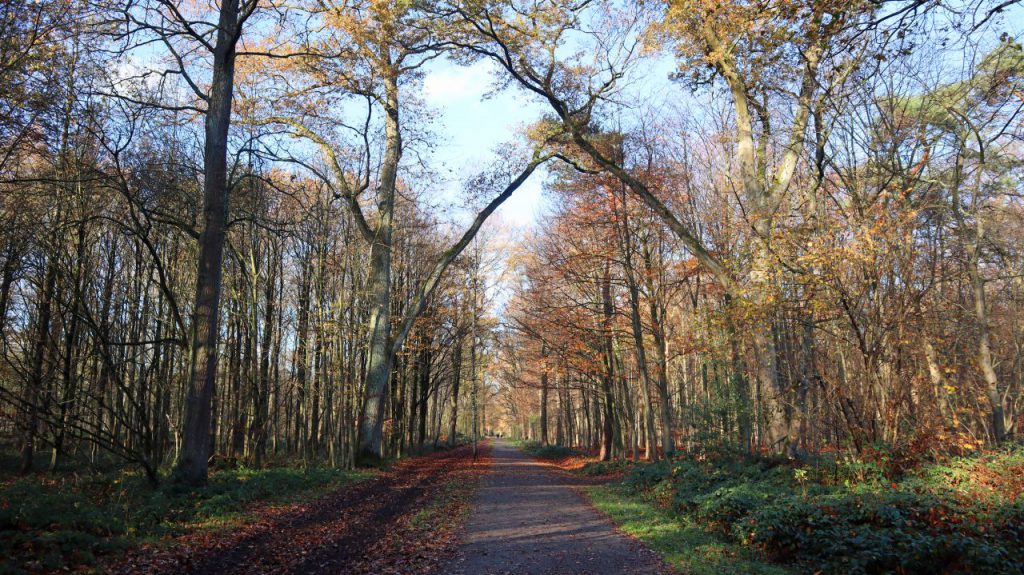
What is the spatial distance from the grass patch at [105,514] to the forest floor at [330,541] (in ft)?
1.15

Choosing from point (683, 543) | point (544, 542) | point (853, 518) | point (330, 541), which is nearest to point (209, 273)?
point (330, 541)

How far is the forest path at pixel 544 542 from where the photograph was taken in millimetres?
6914

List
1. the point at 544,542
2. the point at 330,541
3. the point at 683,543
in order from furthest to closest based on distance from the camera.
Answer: the point at 544,542 < the point at 330,541 < the point at 683,543

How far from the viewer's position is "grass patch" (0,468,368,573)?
5609mm

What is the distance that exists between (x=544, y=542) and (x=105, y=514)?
5.98 metres

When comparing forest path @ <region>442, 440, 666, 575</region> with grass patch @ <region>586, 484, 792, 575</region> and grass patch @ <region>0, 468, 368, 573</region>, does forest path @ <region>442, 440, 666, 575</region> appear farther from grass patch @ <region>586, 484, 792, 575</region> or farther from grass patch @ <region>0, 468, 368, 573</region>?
grass patch @ <region>0, 468, 368, 573</region>

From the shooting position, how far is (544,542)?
27.6 ft

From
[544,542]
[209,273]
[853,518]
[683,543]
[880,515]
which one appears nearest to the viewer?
[880,515]

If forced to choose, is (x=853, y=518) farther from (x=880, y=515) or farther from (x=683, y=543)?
(x=683, y=543)

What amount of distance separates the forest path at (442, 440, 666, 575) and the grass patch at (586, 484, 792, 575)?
0.27 metres

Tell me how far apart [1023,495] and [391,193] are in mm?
17568

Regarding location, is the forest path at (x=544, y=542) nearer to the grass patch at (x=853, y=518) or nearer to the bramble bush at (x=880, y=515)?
the grass patch at (x=853, y=518)

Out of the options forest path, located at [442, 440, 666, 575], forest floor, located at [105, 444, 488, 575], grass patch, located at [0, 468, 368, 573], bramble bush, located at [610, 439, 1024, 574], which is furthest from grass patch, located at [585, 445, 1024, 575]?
grass patch, located at [0, 468, 368, 573]

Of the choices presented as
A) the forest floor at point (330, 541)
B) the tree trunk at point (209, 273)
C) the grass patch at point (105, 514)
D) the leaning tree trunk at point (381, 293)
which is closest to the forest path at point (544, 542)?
the forest floor at point (330, 541)
